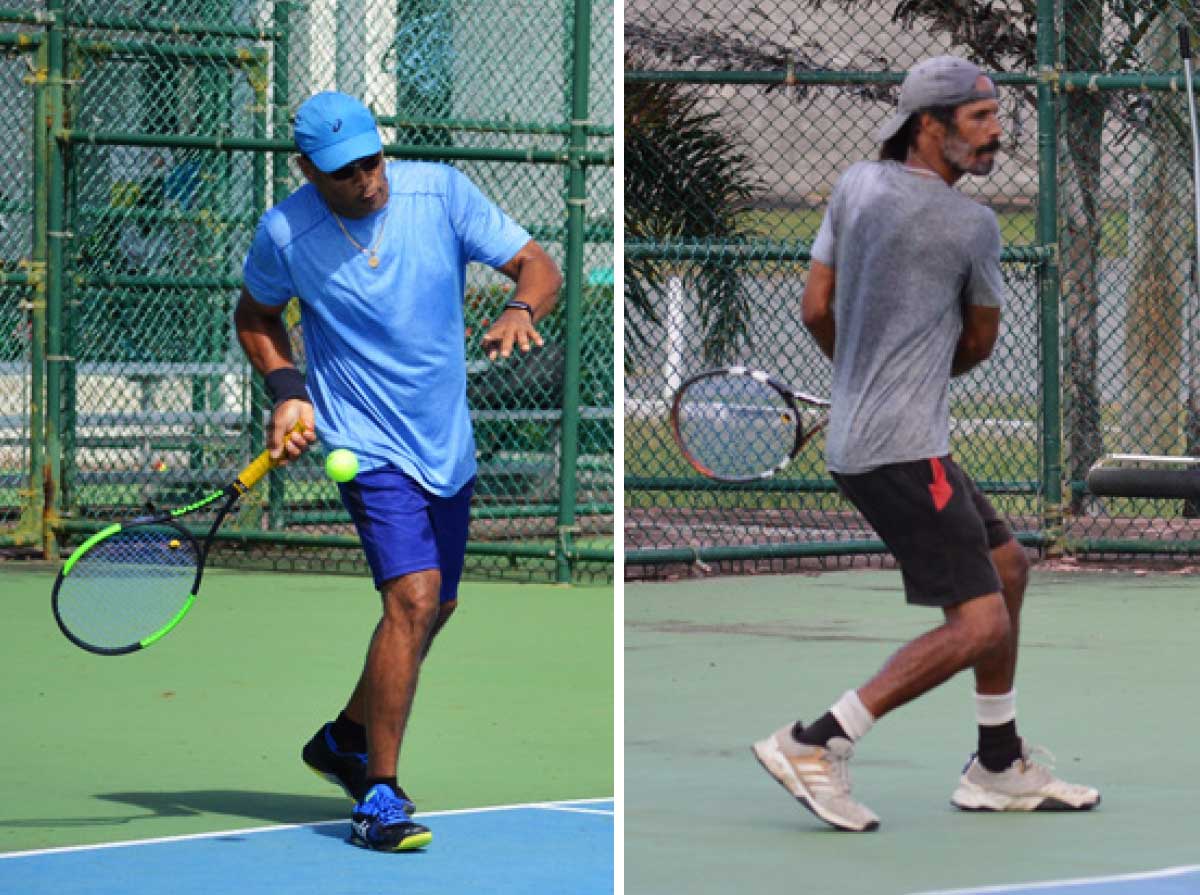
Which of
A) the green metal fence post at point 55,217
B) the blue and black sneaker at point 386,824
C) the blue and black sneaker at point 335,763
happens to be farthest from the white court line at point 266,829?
the green metal fence post at point 55,217

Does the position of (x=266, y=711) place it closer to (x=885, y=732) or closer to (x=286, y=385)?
(x=885, y=732)

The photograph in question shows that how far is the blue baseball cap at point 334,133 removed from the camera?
570 centimetres

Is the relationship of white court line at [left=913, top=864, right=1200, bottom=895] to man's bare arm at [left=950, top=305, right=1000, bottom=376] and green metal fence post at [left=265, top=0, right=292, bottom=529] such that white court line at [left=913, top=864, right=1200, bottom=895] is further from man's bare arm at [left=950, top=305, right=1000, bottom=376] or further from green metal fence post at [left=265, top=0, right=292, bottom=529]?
green metal fence post at [left=265, top=0, right=292, bottom=529]

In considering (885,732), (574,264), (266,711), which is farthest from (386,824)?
(574,264)

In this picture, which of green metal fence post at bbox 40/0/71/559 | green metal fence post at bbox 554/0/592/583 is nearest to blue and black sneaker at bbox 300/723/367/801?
green metal fence post at bbox 554/0/592/583

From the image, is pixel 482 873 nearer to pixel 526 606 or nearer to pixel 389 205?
pixel 389 205

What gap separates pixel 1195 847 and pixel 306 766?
2.47 metres

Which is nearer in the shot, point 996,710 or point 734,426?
point 996,710

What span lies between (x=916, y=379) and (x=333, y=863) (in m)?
1.62

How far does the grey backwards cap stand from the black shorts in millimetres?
754

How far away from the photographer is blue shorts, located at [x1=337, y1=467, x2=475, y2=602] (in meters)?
5.80

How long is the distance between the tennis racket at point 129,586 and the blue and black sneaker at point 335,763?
45 cm

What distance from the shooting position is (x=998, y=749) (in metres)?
5.68

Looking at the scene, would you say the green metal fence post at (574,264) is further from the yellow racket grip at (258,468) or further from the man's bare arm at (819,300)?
the man's bare arm at (819,300)
